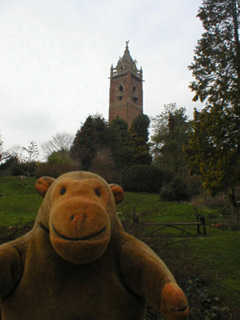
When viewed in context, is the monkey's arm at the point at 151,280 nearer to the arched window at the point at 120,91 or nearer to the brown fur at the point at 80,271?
the brown fur at the point at 80,271

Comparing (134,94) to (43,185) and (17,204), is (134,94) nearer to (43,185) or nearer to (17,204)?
(17,204)

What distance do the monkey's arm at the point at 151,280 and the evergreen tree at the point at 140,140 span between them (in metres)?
29.4

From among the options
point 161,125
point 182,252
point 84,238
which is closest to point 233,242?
point 182,252

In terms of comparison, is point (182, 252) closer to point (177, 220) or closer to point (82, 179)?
point (82, 179)

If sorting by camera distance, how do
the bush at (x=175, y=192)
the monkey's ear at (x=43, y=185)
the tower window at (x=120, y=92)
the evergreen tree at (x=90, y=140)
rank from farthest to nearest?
the tower window at (x=120, y=92)
the evergreen tree at (x=90, y=140)
the bush at (x=175, y=192)
the monkey's ear at (x=43, y=185)

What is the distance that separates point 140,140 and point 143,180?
49.4 ft

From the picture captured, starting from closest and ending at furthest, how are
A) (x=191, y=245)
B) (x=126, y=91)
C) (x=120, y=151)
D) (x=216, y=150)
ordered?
(x=191, y=245)
(x=216, y=150)
(x=120, y=151)
(x=126, y=91)

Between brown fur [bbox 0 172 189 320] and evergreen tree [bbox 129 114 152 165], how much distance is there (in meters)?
29.4

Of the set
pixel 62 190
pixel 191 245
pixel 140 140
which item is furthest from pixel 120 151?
pixel 62 190

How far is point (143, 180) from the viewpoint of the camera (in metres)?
19.2

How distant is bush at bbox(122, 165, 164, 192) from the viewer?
749 inches

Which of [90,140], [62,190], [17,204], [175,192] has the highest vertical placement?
[90,140]

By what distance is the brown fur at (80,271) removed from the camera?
1244mm

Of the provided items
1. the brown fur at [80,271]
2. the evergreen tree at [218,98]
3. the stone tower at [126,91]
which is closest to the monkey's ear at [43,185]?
the brown fur at [80,271]
